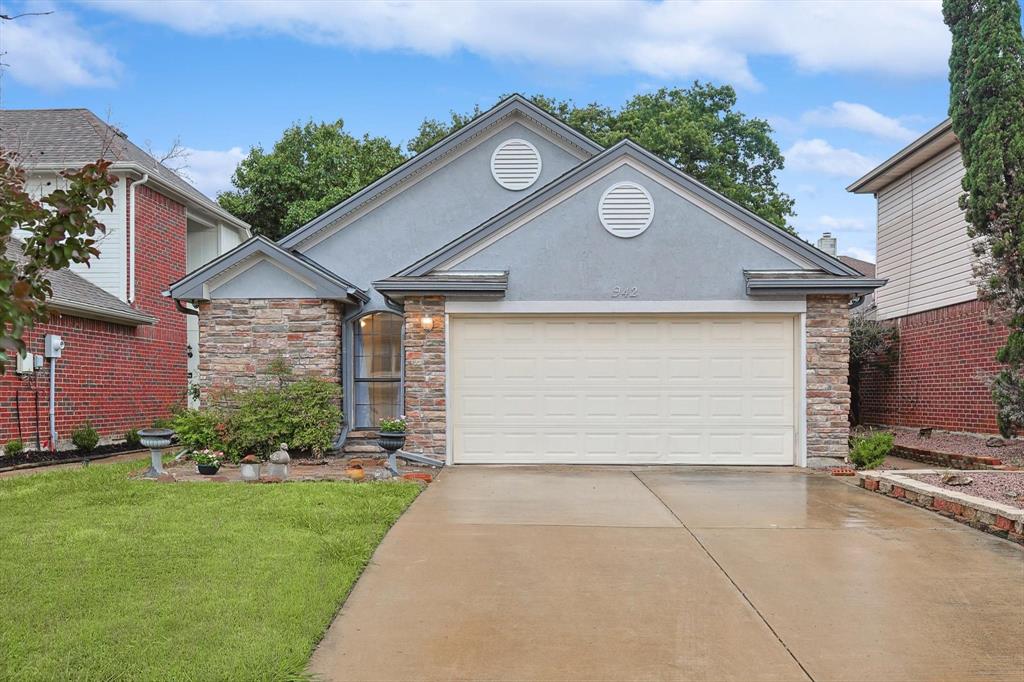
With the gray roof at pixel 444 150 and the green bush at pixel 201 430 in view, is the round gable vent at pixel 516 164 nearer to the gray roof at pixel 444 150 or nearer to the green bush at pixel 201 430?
the gray roof at pixel 444 150

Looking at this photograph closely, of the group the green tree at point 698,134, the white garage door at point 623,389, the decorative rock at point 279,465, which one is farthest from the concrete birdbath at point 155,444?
the green tree at point 698,134

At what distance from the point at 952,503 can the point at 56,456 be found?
12.8 meters

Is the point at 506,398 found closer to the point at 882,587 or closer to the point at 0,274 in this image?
the point at 882,587

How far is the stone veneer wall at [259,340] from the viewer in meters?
12.0

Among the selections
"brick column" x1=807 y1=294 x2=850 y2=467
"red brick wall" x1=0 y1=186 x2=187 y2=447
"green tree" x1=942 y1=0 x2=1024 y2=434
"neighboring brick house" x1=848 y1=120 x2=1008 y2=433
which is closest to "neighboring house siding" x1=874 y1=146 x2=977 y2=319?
"neighboring brick house" x1=848 y1=120 x2=1008 y2=433

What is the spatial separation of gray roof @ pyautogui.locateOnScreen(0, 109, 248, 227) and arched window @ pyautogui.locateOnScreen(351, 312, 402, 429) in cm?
642

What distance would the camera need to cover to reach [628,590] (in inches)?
209

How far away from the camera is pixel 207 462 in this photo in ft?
33.4

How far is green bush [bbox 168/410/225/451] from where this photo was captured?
37.0 ft

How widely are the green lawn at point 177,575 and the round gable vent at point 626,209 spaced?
496cm

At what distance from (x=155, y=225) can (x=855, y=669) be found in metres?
17.0

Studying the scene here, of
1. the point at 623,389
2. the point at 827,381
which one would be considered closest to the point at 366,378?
Answer: the point at 623,389

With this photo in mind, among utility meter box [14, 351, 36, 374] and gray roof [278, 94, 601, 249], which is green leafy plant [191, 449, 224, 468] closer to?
utility meter box [14, 351, 36, 374]

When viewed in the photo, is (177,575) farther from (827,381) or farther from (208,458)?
(827,381)
